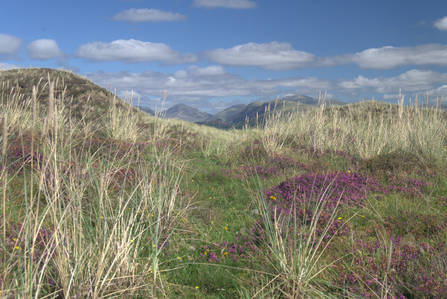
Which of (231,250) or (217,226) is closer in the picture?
(231,250)

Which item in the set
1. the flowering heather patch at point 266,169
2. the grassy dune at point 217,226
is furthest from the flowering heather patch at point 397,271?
the flowering heather patch at point 266,169

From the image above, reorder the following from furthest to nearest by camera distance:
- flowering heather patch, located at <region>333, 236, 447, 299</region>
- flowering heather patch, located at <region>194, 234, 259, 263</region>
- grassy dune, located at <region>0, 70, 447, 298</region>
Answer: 1. flowering heather patch, located at <region>194, 234, 259, 263</region>
2. flowering heather patch, located at <region>333, 236, 447, 299</region>
3. grassy dune, located at <region>0, 70, 447, 298</region>

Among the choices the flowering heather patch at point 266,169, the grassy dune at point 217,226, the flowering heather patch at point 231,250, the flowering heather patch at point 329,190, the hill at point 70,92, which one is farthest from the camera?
the hill at point 70,92

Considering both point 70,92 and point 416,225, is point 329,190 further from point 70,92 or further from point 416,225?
point 70,92

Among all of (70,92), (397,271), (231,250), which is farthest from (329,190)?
(70,92)

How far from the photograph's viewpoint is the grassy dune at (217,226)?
2098 millimetres

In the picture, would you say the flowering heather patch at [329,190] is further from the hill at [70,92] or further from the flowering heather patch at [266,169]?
the hill at [70,92]

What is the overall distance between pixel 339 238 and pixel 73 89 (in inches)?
717

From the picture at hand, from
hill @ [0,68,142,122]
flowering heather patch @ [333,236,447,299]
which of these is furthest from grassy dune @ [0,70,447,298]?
hill @ [0,68,142,122]

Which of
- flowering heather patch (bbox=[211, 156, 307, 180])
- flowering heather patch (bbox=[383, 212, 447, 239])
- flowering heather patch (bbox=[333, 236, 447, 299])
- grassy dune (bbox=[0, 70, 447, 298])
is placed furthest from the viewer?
flowering heather patch (bbox=[211, 156, 307, 180])

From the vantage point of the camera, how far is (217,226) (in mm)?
3842

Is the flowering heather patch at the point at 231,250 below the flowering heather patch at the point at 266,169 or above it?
below

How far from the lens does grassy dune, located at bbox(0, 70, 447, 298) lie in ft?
6.88

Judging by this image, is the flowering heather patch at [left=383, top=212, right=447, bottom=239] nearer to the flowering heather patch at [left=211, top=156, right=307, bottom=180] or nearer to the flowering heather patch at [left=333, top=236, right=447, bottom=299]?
the flowering heather patch at [left=333, top=236, right=447, bottom=299]
